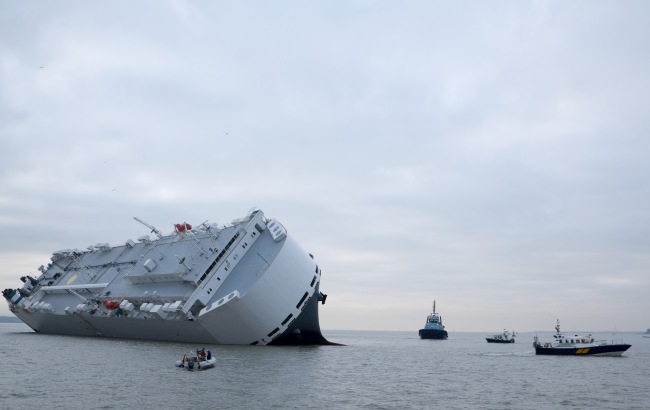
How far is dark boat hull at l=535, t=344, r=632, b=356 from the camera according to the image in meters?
74.4

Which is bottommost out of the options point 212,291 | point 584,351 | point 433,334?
point 584,351

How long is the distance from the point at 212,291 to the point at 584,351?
47.4m

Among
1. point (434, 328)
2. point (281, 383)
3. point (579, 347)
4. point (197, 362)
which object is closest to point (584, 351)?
point (579, 347)

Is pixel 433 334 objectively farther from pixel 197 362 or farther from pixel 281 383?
pixel 281 383

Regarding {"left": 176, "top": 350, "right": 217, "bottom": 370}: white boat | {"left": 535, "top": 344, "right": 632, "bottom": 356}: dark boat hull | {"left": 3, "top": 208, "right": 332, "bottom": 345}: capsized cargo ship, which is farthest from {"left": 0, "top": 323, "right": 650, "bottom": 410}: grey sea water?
{"left": 535, "top": 344, "right": 632, "bottom": 356}: dark boat hull

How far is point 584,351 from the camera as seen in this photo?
7431 centimetres

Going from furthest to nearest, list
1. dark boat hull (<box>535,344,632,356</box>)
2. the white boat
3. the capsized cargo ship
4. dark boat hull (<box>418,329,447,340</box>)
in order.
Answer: dark boat hull (<box>418,329,447,340</box>), dark boat hull (<box>535,344,632,356</box>), the capsized cargo ship, the white boat

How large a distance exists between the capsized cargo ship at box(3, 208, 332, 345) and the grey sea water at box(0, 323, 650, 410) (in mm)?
2366

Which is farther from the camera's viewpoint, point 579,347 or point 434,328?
point 434,328

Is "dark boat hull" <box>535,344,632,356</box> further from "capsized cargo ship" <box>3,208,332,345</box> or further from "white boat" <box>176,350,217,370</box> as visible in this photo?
"white boat" <box>176,350,217,370</box>

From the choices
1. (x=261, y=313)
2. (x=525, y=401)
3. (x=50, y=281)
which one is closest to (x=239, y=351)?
(x=261, y=313)

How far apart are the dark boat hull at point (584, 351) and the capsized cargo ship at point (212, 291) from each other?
30739 millimetres

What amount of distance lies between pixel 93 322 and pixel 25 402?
4351 cm

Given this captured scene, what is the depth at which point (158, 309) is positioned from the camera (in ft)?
190
